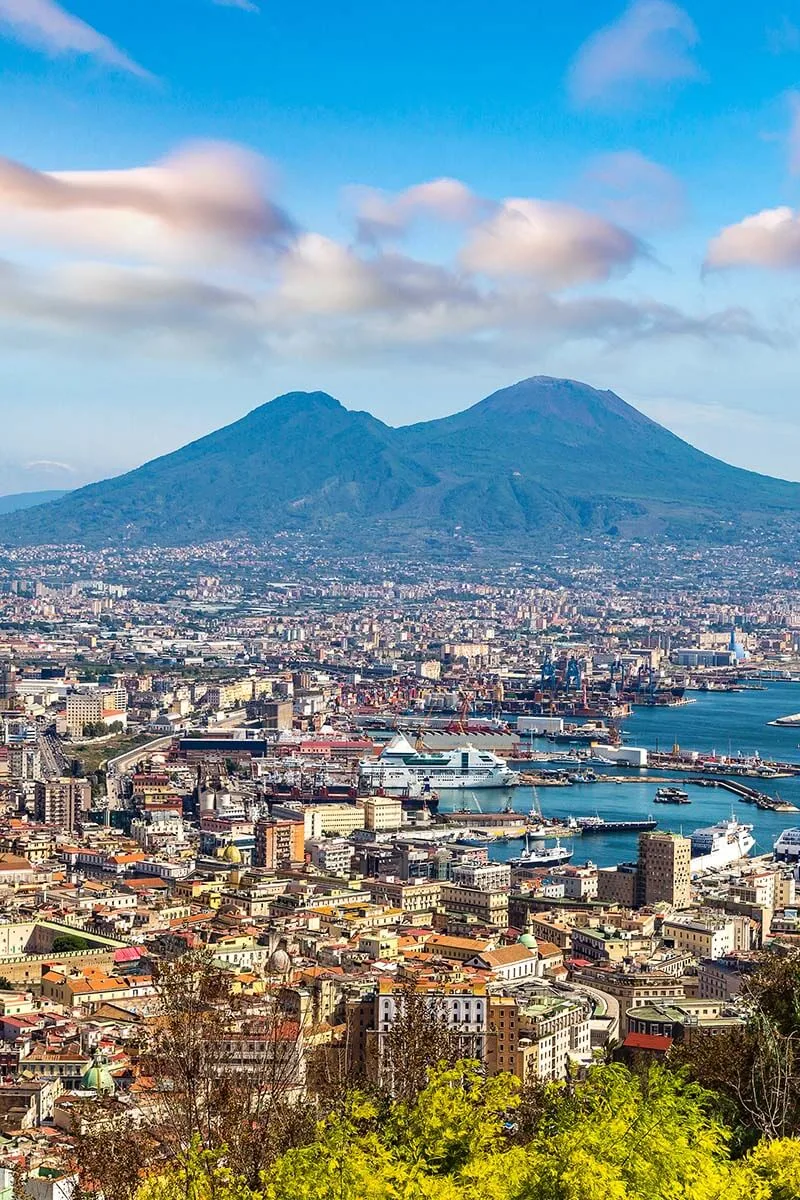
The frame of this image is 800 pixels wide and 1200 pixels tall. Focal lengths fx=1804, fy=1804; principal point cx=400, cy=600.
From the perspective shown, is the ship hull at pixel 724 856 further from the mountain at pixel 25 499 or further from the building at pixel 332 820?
the mountain at pixel 25 499

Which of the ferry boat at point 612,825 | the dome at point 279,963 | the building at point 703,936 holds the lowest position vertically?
the ferry boat at point 612,825

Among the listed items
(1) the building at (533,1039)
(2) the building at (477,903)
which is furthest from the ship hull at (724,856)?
(1) the building at (533,1039)

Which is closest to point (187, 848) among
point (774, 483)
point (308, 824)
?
point (308, 824)

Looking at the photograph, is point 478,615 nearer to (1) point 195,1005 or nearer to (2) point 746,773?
(2) point 746,773

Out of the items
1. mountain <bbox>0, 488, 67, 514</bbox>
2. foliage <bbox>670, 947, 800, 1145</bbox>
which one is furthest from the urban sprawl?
mountain <bbox>0, 488, 67, 514</bbox>

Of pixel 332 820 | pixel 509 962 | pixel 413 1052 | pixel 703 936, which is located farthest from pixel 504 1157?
pixel 332 820

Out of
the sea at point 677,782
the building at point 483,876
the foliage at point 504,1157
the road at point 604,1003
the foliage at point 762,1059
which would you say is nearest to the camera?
the foliage at point 504,1157
